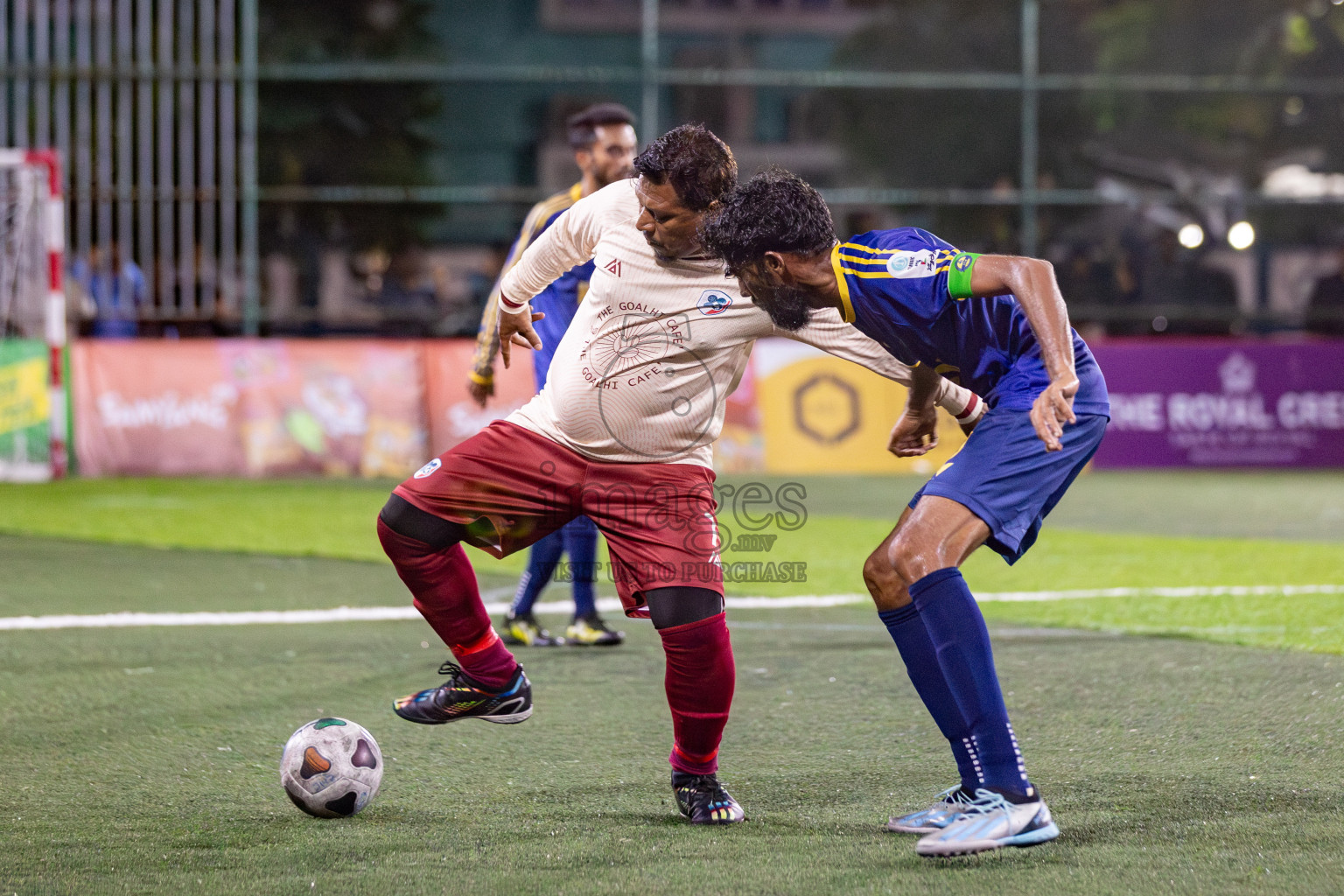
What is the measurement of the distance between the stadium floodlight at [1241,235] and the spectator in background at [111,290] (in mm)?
13229

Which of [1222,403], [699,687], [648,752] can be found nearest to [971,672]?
[699,687]

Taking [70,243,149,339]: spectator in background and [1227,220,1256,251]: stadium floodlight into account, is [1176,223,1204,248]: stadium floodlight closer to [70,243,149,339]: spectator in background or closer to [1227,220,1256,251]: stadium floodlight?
[1227,220,1256,251]: stadium floodlight

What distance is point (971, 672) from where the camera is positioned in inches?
150

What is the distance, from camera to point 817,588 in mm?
8414

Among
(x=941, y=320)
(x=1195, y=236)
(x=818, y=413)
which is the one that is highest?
(x=1195, y=236)

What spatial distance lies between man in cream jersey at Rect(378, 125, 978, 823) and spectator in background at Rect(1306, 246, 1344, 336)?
16.2 metres

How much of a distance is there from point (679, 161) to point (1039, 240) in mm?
15900

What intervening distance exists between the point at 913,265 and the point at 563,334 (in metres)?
2.97

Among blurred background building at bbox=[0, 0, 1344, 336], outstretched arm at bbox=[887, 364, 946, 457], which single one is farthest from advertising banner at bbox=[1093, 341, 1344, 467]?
outstretched arm at bbox=[887, 364, 946, 457]

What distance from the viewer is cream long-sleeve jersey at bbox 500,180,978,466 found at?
13.9 ft

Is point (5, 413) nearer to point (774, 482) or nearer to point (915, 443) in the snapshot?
point (774, 482)

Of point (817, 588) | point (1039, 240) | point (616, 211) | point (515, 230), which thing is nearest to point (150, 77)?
point (515, 230)

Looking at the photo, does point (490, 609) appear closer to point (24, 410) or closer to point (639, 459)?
point (639, 459)

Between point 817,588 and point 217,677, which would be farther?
point 817,588
